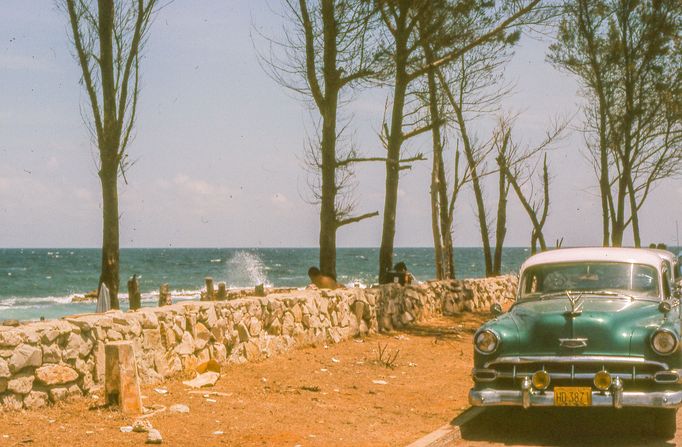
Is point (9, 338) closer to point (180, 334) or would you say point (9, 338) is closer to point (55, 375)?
point (55, 375)

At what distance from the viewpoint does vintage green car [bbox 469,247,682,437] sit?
29.3 feet

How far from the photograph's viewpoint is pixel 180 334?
12.3 m

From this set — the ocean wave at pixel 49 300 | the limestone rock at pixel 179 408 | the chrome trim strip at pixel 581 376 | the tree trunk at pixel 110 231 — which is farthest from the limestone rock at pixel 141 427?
the ocean wave at pixel 49 300

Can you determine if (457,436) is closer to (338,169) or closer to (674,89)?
(338,169)

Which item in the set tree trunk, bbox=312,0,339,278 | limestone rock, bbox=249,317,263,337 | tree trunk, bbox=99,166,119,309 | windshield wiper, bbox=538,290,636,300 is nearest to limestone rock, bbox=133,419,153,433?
windshield wiper, bbox=538,290,636,300

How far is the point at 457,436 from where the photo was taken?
9.56 m

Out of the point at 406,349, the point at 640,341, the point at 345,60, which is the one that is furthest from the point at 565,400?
the point at 345,60

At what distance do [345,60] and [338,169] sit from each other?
91.3 inches

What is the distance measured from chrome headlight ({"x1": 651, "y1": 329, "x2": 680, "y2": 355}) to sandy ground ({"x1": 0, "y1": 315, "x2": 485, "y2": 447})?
229 centimetres

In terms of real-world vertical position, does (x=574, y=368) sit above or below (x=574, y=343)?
below

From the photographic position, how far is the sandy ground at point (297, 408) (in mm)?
9102

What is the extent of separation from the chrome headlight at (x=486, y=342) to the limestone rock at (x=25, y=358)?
4.12m

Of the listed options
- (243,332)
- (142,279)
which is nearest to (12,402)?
(243,332)

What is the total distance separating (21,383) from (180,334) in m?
2.83
